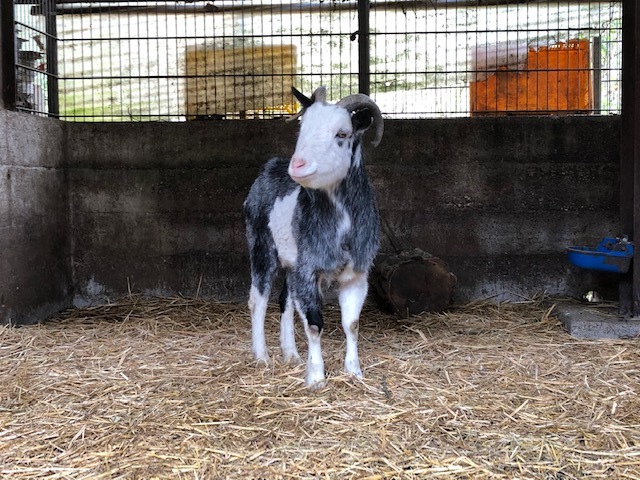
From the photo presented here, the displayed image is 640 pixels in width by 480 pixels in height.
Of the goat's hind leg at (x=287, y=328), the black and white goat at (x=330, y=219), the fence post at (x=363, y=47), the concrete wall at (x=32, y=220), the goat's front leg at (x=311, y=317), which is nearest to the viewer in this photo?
the black and white goat at (x=330, y=219)

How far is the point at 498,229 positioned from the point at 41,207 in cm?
429

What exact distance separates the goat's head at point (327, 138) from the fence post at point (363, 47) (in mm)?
2731

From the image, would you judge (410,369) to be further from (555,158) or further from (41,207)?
(41,207)

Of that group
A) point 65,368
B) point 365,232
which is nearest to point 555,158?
point 365,232

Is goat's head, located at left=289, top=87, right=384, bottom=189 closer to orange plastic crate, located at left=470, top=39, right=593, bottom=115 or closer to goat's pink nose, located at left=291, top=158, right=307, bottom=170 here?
goat's pink nose, located at left=291, top=158, right=307, bottom=170

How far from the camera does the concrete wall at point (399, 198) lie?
6926 mm

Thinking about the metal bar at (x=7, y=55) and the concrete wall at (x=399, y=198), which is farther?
the concrete wall at (x=399, y=198)

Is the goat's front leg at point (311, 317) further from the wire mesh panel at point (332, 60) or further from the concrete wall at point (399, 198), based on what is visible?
the wire mesh panel at point (332, 60)

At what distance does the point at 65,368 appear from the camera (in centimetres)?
483

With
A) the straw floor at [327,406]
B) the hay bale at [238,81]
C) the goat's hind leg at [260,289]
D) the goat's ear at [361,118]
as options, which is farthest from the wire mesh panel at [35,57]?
the goat's ear at [361,118]

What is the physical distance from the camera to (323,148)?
13.5 ft

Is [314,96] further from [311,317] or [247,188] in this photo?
[247,188]

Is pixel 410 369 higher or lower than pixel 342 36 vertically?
lower

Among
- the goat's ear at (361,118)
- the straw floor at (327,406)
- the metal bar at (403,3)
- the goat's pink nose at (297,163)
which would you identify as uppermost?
the metal bar at (403,3)
